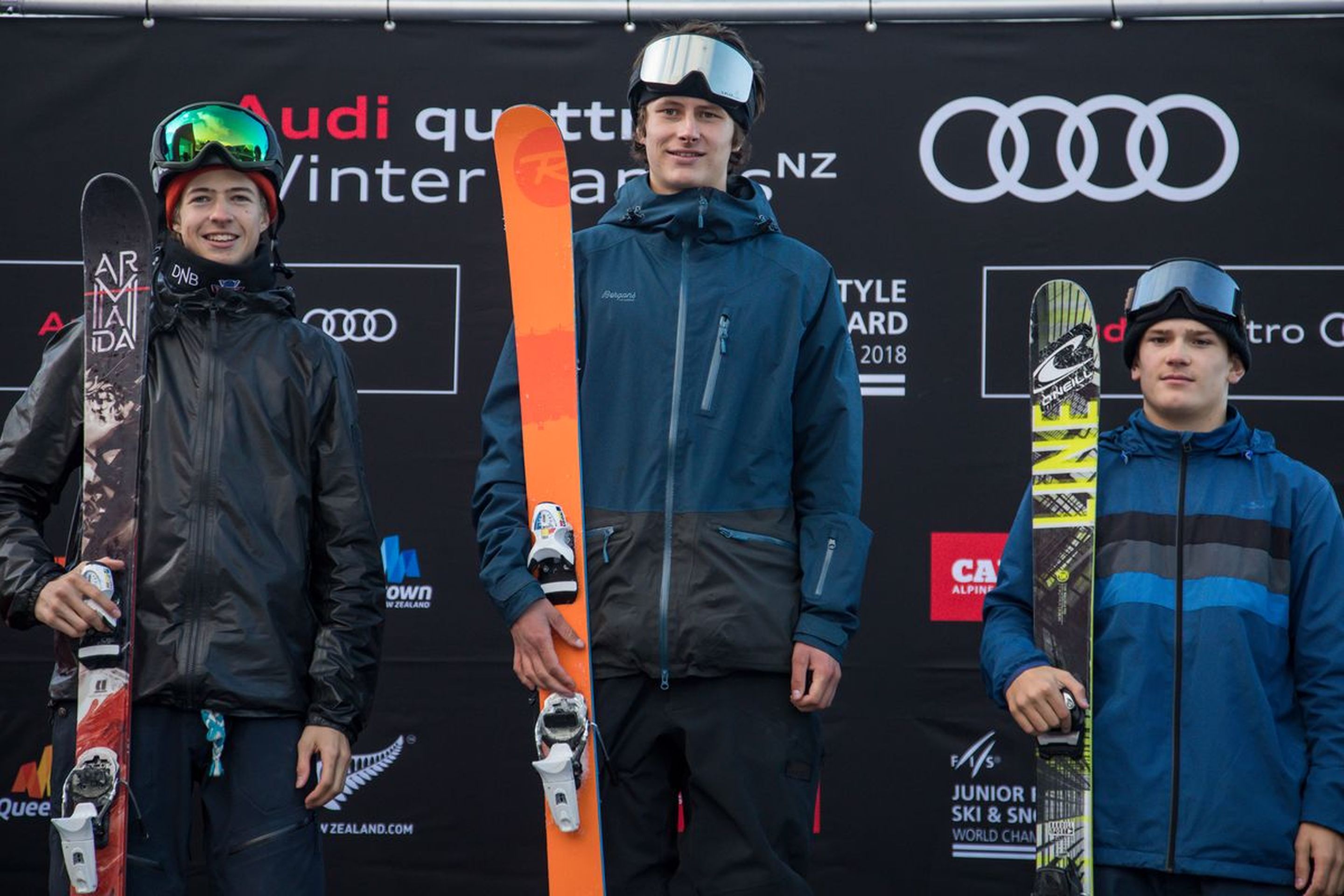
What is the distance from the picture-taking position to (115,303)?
281 centimetres

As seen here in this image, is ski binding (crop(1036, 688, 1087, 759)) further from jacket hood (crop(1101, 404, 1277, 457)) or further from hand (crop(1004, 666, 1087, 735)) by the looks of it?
jacket hood (crop(1101, 404, 1277, 457))

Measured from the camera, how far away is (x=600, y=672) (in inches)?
105

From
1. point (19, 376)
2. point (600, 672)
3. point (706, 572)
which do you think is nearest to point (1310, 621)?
point (706, 572)

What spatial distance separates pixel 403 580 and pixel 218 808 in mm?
1659

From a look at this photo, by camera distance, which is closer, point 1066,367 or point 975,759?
point 1066,367

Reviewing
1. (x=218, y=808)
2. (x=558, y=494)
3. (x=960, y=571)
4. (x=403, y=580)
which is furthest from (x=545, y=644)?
(x=960, y=571)

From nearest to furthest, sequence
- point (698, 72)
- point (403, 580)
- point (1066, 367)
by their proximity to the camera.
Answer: point (698, 72) → point (1066, 367) → point (403, 580)

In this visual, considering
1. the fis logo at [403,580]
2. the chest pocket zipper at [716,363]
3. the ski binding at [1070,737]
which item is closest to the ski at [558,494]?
the chest pocket zipper at [716,363]

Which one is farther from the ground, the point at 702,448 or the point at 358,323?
the point at 358,323

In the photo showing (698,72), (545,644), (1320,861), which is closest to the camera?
(1320,861)

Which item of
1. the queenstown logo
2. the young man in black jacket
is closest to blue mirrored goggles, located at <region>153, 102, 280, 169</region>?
the young man in black jacket

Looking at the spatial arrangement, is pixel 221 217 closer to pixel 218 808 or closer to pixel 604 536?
pixel 604 536

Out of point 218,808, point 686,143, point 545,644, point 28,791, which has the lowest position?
point 28,791

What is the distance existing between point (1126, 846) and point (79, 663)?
6.26ft
